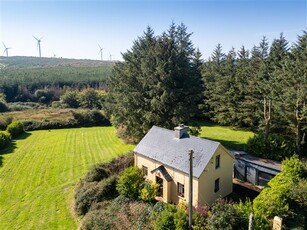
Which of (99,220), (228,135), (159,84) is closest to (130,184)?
(99,220)

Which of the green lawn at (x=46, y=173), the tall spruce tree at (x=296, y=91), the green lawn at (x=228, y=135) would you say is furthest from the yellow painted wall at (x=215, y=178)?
Result: the tall spruce tree at (x=296, y=91)

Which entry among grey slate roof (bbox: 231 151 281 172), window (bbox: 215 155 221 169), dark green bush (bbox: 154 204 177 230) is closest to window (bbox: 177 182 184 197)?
window (bbox: 215 155 221 169)

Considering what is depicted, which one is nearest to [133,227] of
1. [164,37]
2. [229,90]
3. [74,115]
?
[164,37]

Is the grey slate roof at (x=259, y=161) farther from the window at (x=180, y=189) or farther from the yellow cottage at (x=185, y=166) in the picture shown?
the window at (x=180, y=189)

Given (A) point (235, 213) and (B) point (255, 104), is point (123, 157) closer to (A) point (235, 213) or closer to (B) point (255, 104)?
(A) point (235, 213)

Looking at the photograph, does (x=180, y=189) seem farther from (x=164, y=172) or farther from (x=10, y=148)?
(x=10, y=148)

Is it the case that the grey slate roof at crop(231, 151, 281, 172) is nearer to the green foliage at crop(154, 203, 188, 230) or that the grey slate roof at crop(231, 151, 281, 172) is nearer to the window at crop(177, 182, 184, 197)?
the window at crop(177, 182, 184, 197)
